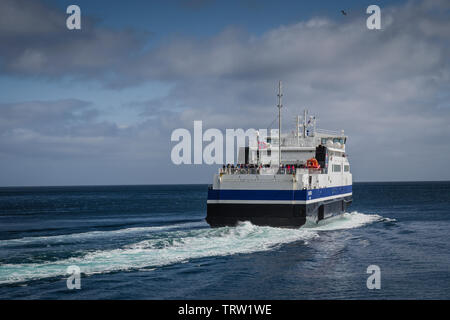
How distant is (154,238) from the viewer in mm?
32062

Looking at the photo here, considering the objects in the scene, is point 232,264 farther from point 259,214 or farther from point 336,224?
point 336,224

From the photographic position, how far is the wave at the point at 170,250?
2152 cm

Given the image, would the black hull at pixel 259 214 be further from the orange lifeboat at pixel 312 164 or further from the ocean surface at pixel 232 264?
the orange lifeboat at pixel 312 164

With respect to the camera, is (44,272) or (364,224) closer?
(44,272)

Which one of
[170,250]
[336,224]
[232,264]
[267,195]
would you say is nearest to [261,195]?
[267,195]

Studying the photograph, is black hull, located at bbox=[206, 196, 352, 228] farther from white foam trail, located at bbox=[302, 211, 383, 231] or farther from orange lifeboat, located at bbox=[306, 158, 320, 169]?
orange lifeboat, located at bbox=[306, 158, 320, 169]

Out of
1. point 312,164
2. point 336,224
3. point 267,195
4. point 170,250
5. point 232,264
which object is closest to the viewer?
point 232,264

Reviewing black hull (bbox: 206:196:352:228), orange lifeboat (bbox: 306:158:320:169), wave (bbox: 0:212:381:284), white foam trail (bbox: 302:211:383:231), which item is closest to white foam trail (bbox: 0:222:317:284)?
wave (bbox: 0:212:381:284)

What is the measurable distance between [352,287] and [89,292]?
11535 mm

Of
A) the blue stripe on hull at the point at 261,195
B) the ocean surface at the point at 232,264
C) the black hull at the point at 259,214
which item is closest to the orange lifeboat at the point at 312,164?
the blue stripe on hull at the point at 261,195

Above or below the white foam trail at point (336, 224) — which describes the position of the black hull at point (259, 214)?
above

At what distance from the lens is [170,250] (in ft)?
86.8
